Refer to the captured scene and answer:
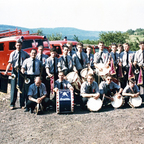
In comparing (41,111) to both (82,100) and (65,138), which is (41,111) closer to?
(82,100)

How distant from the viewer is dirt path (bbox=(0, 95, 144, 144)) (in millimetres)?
4156

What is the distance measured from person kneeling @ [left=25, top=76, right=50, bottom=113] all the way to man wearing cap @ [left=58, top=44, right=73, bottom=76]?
0.82m

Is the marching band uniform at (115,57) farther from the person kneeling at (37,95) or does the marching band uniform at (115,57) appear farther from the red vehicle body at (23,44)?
the red vehicle body at (23,44)

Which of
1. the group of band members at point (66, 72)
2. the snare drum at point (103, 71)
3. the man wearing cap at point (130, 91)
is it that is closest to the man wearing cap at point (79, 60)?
Result: the group of band members at point (66, 72)

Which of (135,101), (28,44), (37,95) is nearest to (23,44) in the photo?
(28,44)

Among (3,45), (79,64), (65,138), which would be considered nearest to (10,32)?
(3,45)

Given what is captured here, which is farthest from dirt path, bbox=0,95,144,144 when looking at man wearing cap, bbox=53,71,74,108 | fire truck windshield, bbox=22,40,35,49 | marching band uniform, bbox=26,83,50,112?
fire truck windshield, bbox=22,40,35,49

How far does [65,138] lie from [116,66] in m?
3.36

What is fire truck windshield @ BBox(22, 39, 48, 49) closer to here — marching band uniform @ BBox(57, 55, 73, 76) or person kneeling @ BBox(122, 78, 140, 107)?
marching band uniform @ BBox(57, 55, 73, 76)

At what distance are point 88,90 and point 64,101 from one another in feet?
2.67

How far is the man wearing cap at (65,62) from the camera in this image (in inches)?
251

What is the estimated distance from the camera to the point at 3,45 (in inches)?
409

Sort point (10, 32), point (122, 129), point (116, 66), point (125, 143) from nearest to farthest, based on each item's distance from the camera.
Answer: point (125, 143) < point (122, 129) < point (116, 66) < point (10, 32)

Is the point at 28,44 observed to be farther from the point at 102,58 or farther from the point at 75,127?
the point at 75,127
